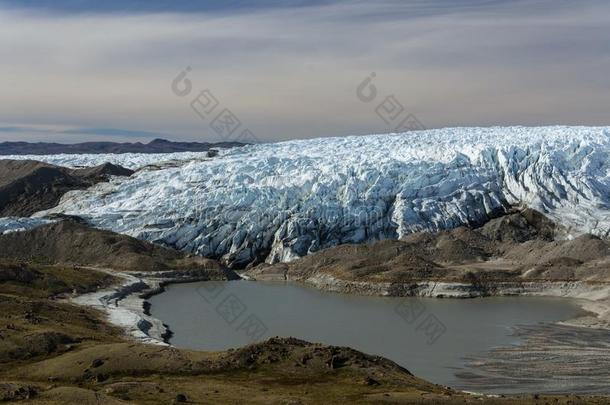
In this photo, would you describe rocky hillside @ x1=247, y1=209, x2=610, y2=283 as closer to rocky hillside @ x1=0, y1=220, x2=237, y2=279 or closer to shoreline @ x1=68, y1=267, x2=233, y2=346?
rocky hillside @ x1=0, y1=220, x2=237, y2=279

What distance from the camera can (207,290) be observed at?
8544 centimetres

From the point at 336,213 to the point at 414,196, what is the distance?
40.9 feet

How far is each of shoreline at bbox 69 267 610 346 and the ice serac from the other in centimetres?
1356

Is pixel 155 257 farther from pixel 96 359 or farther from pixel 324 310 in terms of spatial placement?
pixel 96 359

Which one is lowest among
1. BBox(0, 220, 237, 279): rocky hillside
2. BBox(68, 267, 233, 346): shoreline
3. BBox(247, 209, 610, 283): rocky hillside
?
BBox(68, 267, 233, 346): shoreline

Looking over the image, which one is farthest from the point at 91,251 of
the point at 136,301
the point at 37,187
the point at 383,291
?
the point at 37,187

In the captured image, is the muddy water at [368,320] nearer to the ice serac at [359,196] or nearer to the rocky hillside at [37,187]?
the ice serac at [359,196]

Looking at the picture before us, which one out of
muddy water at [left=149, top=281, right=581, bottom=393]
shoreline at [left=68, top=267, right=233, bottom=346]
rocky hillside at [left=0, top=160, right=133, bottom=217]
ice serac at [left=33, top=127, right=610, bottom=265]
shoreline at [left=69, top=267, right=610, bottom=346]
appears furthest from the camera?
rocky hillside at [left=0, top=160, right=133, bottom=217]

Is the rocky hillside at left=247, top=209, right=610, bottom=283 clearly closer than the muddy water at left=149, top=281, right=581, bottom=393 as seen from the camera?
No

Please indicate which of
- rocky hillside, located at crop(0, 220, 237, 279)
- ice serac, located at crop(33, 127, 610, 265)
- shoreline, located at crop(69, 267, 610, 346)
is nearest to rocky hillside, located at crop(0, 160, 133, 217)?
ice serac, located at crop(33, 127, 610, 265)

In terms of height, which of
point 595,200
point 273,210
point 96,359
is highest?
point 595,200

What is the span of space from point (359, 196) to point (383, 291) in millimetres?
30398

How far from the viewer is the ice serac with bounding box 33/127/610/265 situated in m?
109

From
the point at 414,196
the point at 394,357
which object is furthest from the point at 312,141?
the point at 394,357
